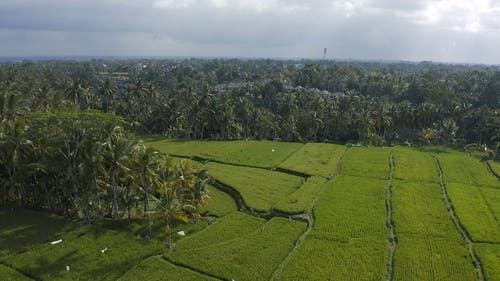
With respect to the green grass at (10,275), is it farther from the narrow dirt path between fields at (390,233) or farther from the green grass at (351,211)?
the narrow dirt path between fields at (390,233)

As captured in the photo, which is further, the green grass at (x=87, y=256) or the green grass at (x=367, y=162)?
the green grass at (x=367, y=162)

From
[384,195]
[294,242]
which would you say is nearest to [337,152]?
[384,195]

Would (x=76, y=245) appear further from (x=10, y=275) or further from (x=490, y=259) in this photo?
(x=490, y=259)

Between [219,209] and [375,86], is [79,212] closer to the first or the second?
[219,209]

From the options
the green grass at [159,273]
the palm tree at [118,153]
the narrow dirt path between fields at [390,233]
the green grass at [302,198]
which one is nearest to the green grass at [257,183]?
the green grass at [302,198]

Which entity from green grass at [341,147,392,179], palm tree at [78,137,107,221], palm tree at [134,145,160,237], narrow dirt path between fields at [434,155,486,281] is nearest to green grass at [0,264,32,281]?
palm tree at [78,137,107,221]

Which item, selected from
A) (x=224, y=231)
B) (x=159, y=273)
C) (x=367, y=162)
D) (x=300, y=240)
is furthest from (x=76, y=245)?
(x=367, y=162)

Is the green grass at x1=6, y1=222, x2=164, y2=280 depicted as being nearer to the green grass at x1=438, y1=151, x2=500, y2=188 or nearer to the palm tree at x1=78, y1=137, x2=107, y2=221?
the palm tree at x1=78, y1=137, x2=107, y2=221
